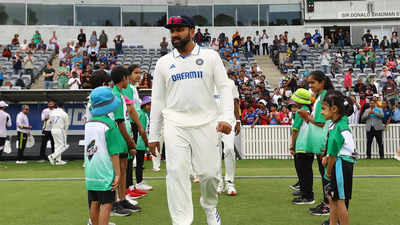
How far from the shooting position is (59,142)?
48.9 feet

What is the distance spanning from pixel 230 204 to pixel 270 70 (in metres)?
22.2

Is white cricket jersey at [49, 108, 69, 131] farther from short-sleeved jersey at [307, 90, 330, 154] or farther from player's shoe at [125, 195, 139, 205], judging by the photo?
short-sleeved jersey at [307, 90, 330, 154]

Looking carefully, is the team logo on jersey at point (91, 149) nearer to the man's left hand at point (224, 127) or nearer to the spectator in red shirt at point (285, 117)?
the man's left hand at point (224, 127)

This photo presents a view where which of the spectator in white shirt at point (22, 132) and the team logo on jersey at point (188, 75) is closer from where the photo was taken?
the team logo on jersey at point (188, 75)

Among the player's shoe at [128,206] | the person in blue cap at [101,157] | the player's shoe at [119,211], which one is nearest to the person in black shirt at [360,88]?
the player's shoe at [128,206]

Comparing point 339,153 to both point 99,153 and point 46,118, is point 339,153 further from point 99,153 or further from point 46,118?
point 46,118

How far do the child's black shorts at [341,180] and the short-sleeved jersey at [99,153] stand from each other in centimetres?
234

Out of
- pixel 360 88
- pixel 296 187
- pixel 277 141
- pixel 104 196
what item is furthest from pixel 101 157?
pixel 360 88

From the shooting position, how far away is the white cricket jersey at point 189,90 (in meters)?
4.77

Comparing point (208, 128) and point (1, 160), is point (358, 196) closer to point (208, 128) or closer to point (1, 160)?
point (208, 128)

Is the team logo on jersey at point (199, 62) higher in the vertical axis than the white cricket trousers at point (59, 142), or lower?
higher

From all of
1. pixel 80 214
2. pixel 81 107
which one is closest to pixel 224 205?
pixel 80 214

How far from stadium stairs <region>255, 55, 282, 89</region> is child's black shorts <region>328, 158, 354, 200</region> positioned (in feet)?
68.1

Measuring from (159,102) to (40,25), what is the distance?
31.3 metres
